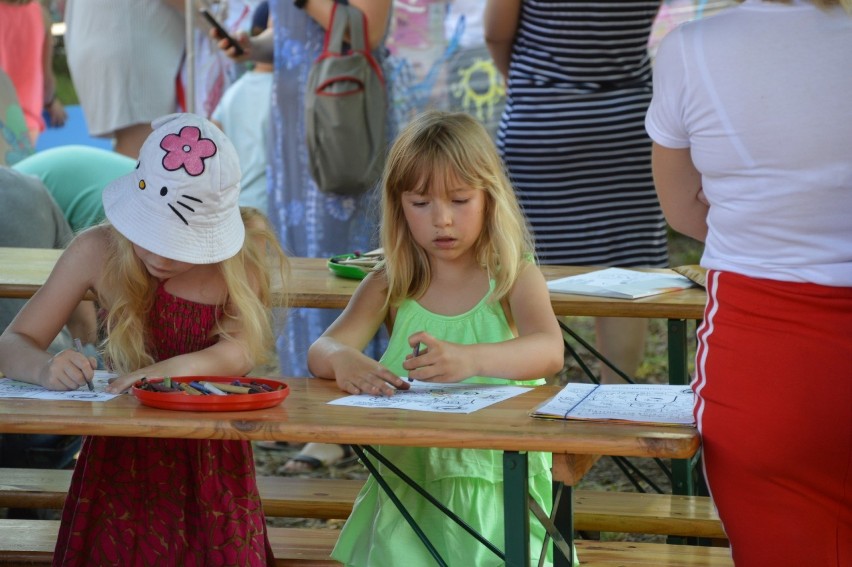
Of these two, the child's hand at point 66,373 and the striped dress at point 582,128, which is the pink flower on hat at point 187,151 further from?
the striped dress at point 582,128

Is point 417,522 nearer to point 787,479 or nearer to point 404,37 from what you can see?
point 787,479

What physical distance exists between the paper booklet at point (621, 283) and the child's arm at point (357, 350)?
2.01 ft

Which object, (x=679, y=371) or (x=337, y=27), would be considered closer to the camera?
(x=679, y=371)

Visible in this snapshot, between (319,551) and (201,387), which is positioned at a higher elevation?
(201,387)

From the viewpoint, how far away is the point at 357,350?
263cm

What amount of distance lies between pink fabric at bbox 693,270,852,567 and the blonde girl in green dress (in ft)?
1.92

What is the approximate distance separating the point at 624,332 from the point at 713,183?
2.16 m

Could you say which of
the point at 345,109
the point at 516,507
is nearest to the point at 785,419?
the point at 516,507

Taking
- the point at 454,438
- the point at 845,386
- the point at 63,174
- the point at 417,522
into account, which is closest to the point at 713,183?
the point at 845,386

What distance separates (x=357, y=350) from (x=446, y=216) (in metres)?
0.35

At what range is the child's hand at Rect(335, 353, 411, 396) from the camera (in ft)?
7.79

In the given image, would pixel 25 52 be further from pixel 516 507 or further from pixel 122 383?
pixel 516 507

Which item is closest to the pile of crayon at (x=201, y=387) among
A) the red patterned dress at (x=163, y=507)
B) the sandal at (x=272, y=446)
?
the red patterned dress at (x=163, y=507)

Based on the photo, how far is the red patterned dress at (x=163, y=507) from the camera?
97.9 inches
